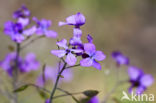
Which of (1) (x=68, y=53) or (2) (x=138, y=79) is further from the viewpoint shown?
(2) (x=138, y=79)

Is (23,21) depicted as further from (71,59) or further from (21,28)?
(71,59)

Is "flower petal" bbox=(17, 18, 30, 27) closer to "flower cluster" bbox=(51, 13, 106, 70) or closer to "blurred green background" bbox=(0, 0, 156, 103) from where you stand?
"flower cluster" bbox=(51, 13, 106, 70)

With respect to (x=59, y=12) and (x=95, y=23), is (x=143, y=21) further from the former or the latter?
(x=59, y=12)

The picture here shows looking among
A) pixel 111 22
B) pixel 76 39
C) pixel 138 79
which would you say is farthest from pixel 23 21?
pixel 111 22

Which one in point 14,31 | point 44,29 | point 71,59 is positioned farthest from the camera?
point 44,29

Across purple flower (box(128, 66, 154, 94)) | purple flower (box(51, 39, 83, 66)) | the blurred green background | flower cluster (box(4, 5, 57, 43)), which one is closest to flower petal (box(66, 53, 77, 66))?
purple flower (box(51, 39, 83, 66))

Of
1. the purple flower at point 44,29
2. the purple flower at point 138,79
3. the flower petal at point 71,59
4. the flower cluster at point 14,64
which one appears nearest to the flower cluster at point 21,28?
the purple flower at point 44,29

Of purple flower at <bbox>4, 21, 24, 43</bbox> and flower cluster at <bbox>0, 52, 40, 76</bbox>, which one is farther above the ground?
purple flower at <bbox>4, 21, 24, 43</bbox>

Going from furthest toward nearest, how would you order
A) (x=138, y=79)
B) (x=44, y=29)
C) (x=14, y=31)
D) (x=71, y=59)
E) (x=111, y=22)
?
(x=111, y=22), (x=138, y=79), (x=44, y=29), (x=14, y=31), (x=71, y=59)

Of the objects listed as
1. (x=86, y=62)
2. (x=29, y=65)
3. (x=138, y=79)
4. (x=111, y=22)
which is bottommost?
(x=111, y=22)

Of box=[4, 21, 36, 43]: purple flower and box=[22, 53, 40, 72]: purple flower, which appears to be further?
box=[22, 53, 40, 72]: purple flower

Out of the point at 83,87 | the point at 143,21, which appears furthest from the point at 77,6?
the point at 83,87

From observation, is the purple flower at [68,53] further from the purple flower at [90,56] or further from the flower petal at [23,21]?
Answer: the flower petal at [23,21]
